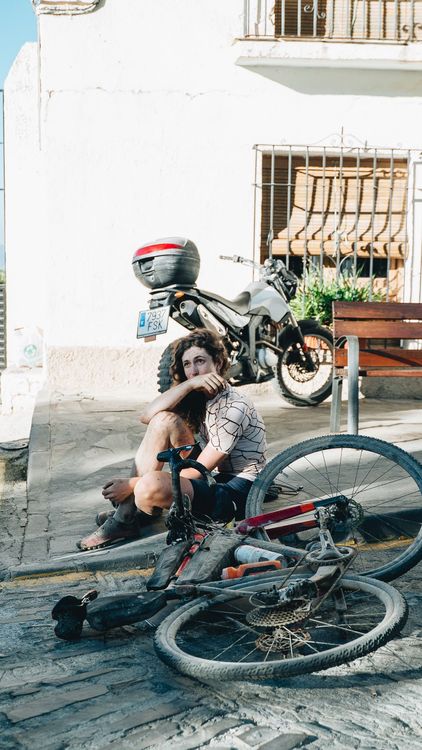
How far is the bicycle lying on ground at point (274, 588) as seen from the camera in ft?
9.57

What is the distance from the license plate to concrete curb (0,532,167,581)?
309cm

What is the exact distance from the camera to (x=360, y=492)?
464 centimetres

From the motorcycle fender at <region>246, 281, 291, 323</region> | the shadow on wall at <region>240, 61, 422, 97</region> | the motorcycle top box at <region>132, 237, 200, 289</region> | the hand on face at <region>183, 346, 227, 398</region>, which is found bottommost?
the hand on face at <region>183, 346, 227, 398</region>

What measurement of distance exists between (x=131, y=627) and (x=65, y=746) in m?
0.98

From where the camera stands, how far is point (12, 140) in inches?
511

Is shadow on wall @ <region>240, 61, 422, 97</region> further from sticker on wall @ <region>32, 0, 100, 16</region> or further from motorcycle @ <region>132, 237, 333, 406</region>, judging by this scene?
motorcycle @ <region>132, 237, 333, 406</region>

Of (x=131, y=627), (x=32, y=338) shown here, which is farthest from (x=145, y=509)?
(x=32, y=338)

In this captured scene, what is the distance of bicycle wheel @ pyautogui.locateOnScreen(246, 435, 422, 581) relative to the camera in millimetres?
3684

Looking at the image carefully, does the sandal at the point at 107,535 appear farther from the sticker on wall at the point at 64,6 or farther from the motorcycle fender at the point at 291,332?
the sticker on wall at the point at 64,6

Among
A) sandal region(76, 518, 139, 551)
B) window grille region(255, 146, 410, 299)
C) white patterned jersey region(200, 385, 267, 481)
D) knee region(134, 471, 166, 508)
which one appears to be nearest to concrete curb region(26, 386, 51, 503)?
sandal region(76, 518, 139, 551)

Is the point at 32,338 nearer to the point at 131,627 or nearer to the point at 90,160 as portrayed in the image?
the point at 90,160

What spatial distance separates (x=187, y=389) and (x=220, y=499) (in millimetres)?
581

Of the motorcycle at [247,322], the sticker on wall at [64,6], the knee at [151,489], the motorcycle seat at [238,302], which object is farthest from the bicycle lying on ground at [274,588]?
the sticker on wall at [64,6]

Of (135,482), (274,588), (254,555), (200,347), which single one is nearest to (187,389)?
(200,347)
